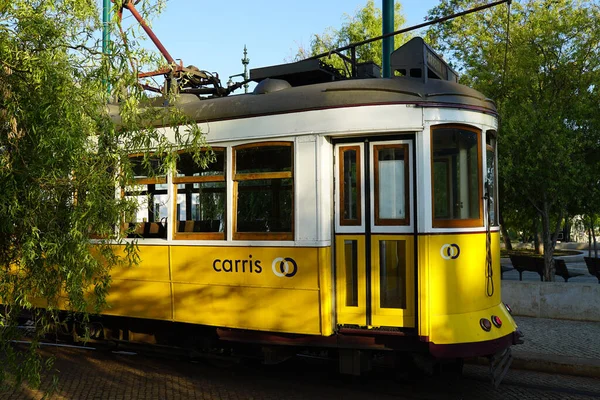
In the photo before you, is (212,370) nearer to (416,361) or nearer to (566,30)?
(416,361)

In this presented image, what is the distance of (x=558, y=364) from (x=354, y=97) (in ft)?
13.8

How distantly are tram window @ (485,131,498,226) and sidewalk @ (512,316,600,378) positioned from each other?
2.19 m

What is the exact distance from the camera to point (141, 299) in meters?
6.89

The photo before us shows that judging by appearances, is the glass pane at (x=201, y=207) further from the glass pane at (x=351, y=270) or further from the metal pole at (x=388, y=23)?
the metal pole at (x=388, y=23)

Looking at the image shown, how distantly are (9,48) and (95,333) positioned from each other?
495 cm

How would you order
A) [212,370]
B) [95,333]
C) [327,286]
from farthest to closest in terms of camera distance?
[95,333], [212,370], [327,286]

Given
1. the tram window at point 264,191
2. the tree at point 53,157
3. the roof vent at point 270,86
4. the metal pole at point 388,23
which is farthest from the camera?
the metal pole at point 388,23

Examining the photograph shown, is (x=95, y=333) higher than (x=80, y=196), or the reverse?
(x=80, y=196)

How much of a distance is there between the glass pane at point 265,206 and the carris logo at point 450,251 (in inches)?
60.4

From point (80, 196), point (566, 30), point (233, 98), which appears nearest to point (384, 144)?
point (233, 98)

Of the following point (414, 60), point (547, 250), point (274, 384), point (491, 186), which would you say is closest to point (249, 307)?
point (274, 384)

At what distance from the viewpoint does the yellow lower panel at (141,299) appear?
6.74m

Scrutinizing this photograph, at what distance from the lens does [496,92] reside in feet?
60.1

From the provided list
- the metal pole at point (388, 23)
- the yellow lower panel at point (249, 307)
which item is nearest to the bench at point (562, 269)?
the metal pole at point (388, 23)
